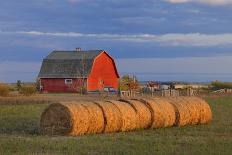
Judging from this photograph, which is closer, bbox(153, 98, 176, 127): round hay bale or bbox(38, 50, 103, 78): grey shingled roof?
bbox(153, 98, 176, 127): round hay bale

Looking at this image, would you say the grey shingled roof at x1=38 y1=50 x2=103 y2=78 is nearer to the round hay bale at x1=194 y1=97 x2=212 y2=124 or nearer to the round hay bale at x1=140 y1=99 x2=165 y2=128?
the round hay bale at x1=194 y1=97 x2=212 y2=124

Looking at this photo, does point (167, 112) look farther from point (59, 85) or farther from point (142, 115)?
point (59, 85)

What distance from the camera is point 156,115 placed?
19781 millimetres

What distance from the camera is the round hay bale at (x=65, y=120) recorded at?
1730 centimetres

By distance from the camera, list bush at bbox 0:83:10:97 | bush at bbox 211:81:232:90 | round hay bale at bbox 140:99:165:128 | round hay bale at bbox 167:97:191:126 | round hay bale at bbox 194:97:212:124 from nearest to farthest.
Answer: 1. round hay bale at bbox 140:99:165:128
2. round hay bale at bbox 167:97:191:126
3. round hay bale at bbox 194:97:212:124
4. bush at bbox 0:83:10:97
5. bush at bbox 211:81:232:90

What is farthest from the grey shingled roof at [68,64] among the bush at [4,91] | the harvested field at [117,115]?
the harvested field at [117,115]

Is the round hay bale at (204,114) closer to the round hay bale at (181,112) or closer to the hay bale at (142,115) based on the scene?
the round hay bale at (181,112)

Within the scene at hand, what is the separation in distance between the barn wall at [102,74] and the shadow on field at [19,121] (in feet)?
114

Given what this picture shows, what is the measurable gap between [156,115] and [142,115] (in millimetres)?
624

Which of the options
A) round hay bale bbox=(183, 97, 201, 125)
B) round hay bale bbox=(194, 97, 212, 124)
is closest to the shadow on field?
round hay bale bbox=(183, 97, 201, 125)

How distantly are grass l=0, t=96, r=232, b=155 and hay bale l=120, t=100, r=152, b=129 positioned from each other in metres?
0.46

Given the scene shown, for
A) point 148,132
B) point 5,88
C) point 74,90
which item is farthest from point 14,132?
point 74,90

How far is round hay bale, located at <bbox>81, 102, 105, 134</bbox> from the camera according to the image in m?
17.8

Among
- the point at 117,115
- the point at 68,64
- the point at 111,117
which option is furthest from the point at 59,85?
the point at 111,117
